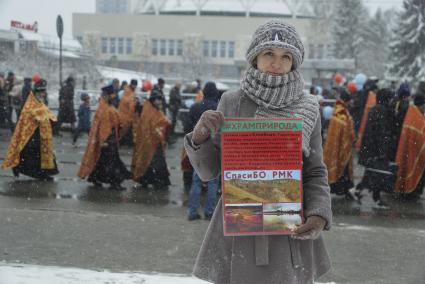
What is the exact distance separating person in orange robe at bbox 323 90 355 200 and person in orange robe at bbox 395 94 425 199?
91 centimetres

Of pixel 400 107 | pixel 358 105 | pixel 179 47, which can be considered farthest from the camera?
pixel 179 47

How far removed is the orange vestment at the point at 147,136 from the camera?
10.1 metres

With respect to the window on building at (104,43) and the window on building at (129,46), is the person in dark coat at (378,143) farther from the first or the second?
the window on building at (104,43)

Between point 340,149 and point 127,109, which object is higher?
point 127,109

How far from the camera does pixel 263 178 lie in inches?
98.2

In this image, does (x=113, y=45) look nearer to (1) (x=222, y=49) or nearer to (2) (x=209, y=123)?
(1) (x=222, y=49)

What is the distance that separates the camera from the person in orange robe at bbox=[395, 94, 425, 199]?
9.55 metres

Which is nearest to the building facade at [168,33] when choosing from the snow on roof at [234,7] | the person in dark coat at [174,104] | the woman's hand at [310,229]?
the snow on roof at [234,7]

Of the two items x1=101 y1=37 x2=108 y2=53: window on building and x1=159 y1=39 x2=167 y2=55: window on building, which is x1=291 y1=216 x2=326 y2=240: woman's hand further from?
x1=101 y1=37 x2=108 y2=53: window on building

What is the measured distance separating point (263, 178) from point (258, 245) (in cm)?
30

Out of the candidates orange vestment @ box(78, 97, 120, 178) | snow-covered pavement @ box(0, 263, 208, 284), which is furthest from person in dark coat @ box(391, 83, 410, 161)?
snow-covered pavement @ box(0, 263, 208, 284)

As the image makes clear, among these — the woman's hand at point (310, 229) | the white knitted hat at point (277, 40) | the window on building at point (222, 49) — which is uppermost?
the window on building at point (222, 49)

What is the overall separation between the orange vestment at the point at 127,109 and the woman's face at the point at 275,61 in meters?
12.4

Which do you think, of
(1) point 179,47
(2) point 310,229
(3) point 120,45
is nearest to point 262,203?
(2) point 310,229
